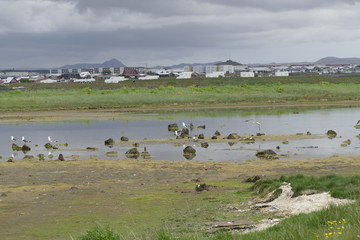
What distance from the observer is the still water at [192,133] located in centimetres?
3412

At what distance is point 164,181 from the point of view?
24.7 meters

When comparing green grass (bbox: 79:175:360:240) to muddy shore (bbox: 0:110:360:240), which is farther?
muddy shore (bbox: 0:110:360:240)

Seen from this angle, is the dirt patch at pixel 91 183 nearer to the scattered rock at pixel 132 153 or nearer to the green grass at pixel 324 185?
the green grass at pixel 324 185

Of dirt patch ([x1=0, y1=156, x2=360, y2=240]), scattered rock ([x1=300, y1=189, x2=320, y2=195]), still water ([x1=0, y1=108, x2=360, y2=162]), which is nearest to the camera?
scattered rock ([x1=300, y1=189, x2=320, y2=195])

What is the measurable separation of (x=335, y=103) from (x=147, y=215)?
67.4m

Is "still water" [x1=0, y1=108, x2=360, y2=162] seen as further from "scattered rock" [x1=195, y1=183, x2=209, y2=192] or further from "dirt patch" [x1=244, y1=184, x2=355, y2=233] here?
"dirt patch" [x1=244, y1=184, x2=355, y2=233]

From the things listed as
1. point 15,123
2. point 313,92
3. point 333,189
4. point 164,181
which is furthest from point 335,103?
point 333,189

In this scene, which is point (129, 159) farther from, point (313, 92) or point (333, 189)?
point (313, 92)

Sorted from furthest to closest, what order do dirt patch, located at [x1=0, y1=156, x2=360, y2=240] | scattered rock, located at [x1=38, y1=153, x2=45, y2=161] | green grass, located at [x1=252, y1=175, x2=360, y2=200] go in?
scattered rock, located at [x1=38, y1=153, x2=45, y2=161] → dirt patch, located at [x1=0, y1=156, x2=360, y2=240] → green grass, located at [x1=252, y1=175, x2=360, y2=200]

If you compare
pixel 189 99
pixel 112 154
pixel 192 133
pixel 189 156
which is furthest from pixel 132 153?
pixel 189 99

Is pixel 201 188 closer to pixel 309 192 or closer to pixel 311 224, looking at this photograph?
pixel 309 192

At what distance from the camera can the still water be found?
3412 cm

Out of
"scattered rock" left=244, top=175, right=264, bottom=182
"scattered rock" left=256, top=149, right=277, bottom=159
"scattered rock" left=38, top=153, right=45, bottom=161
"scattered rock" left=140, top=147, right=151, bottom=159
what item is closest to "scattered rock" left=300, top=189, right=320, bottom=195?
"scattered rock" left=244, top=175, right=264, bottom=182

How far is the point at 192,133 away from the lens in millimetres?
46062
